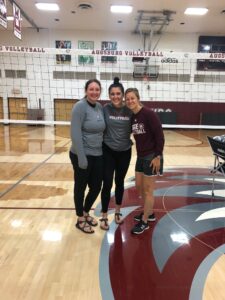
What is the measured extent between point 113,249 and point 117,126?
1173 mm

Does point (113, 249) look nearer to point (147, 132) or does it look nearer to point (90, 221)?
point (90, 221)

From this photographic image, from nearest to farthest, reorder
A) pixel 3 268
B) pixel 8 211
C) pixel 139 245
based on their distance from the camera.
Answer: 1. pixel 3 268
2. pixel 139 245
3. pixel 8 211

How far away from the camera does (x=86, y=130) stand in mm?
2705

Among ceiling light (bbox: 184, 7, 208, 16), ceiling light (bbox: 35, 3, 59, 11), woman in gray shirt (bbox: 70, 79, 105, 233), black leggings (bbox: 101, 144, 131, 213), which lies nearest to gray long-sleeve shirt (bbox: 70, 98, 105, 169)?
woman in gray shirt (bbox: 70, 79, 105, 233)

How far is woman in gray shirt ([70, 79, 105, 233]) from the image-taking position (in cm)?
262

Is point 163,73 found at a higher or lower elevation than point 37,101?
higher

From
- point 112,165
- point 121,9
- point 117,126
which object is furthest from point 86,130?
point 121,9

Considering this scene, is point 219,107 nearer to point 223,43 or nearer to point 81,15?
point 223,43

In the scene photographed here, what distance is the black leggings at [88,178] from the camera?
2.81 m

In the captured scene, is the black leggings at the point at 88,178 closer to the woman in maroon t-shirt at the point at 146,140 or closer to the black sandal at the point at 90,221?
the black sandal at the point at 90,221

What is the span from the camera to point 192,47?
48.9 ft

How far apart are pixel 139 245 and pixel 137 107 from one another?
1.33 m

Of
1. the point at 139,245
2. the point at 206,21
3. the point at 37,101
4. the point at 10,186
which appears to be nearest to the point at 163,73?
the point at 206,21

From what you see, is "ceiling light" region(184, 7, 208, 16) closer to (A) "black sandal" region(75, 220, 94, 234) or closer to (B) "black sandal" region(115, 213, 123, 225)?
(B) "black sandal" region(115, 213, 123, 225)
